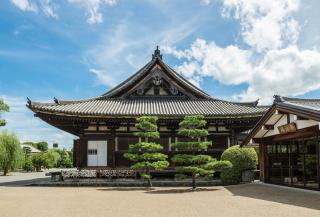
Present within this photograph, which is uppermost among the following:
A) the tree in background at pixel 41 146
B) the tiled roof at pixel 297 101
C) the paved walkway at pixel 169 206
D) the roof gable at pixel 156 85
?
the roof gable at pixel 156 85

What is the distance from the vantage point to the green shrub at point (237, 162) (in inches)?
790

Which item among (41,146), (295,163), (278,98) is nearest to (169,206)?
(278,98)

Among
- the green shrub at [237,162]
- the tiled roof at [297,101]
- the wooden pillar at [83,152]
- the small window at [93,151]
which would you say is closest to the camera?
the tiled roof at [297,101]

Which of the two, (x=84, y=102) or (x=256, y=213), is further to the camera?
(x=84, y=102)

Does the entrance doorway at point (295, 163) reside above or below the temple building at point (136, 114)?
below

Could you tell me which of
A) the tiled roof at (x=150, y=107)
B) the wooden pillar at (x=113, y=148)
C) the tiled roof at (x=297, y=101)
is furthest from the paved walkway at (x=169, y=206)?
the tiled roof at (x=150, y=107)

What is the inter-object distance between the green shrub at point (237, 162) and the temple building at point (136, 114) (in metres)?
3.26

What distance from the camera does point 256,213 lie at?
9.89m

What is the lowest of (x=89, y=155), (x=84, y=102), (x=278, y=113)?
(x=89, y=155)

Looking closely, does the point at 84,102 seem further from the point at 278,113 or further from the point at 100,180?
the point at 278,113

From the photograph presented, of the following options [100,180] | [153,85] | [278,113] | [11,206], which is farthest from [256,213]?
[153,85]

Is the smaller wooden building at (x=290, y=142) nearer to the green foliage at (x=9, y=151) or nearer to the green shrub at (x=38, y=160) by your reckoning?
the green foliage at (x=9, y=151)

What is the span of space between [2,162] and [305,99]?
3449 cm

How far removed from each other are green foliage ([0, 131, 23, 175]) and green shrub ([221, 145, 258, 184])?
92.3 ft
